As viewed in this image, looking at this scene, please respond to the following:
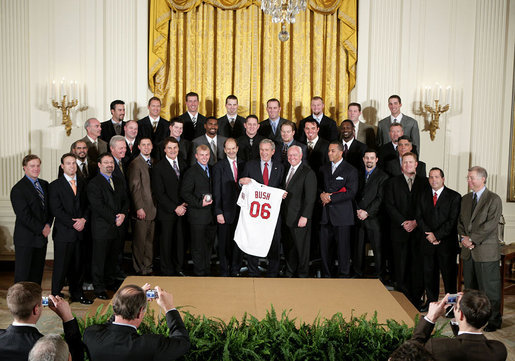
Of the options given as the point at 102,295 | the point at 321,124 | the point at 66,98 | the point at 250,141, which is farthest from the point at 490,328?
the point at 66,98

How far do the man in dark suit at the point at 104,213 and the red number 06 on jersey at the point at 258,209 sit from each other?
1472mm

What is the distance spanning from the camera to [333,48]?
8.37 m

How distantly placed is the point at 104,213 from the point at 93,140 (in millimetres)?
1248

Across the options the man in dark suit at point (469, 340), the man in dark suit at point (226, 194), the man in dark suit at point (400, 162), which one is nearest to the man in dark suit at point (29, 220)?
the man in dark suit at point (226, 194)

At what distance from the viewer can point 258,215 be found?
6.43 metres

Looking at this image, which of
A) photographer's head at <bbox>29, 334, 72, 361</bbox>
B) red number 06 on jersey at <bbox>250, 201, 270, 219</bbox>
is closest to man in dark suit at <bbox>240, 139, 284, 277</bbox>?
red number 06 on jersey at <bbox>250, 201, 270, 219</bbox>

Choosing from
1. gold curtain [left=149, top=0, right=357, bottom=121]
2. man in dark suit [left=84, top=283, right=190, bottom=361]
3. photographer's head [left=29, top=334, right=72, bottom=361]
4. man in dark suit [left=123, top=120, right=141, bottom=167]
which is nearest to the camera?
photographer's head [left=29, top=334, right=72, bottom=361]

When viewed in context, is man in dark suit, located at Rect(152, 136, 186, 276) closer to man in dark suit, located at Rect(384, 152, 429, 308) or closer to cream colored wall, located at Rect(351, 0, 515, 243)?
man in dark suit, located at Rect(384, 152, 429, 308)

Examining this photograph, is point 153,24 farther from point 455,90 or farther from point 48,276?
point 455,90

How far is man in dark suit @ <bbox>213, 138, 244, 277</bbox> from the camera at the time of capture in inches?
260

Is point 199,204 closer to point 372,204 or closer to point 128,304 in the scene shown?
point 372,204

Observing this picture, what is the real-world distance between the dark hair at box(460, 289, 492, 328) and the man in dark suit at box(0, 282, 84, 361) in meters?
1.95

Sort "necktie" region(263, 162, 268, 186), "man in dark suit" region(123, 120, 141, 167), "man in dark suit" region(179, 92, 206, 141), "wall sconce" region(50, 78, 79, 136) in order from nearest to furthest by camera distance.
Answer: "necktie" region(263, 162, 268, 186) → "man in dark suit" region(123, 120, 141, 167) → "man in dark suit" region(179, 92, 206, 141) → "wall sconce" region(50, 78, 79, 136)

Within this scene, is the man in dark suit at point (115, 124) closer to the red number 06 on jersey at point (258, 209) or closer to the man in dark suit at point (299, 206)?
→ the red number 06 on jersey at point (258, 209)
